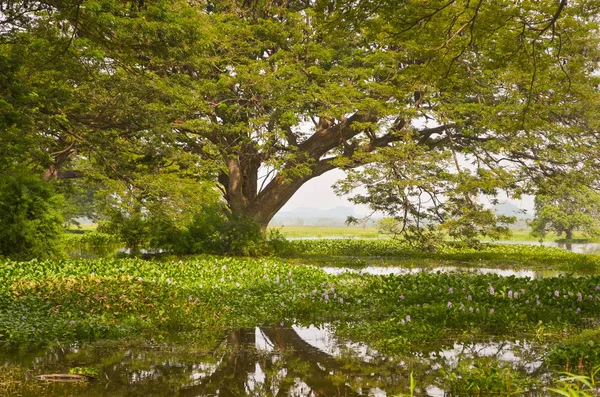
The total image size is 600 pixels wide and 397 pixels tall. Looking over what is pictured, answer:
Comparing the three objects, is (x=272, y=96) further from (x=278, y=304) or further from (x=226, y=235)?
(x=278, y=304)

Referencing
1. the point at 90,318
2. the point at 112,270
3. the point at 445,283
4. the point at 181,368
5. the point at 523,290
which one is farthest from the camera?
the point at 112,270

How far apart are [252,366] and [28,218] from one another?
11.1m

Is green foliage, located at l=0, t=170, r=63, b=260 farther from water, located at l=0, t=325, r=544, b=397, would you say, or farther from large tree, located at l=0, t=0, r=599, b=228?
water, located at l=0, t=325, r=544, b=397

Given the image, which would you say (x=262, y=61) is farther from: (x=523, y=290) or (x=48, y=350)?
(x=48, y=350)

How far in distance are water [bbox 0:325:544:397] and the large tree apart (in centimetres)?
716

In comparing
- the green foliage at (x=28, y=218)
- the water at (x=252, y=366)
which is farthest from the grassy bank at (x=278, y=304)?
the green foliage at (x=28, y=218)

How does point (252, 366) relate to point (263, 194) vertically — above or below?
below

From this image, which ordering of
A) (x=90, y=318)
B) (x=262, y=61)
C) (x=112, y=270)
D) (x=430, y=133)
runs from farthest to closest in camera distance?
(x=430, y=133)
(x=262, y=61)
(x=112, y=270)
(x=90, y=318)

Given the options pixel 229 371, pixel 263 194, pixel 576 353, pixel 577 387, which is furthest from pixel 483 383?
pixel 263 194

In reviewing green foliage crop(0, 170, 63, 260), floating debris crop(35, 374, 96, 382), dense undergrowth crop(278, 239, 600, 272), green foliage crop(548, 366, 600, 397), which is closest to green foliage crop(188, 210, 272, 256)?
dense undergrowth crop(278, 239, 600, 272)

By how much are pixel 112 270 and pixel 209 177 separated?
9490mm

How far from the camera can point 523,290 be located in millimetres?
9867

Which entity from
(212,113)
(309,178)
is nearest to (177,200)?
(212,113)

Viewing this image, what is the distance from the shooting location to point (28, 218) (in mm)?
15188
